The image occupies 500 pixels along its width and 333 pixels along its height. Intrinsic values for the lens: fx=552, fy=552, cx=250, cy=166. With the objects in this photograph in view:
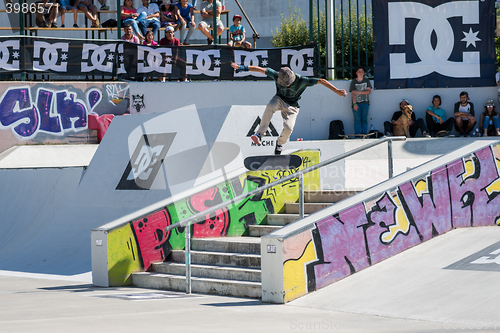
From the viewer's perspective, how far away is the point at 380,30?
15453mm

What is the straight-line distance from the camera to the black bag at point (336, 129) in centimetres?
1517

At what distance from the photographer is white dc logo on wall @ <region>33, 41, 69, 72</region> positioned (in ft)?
49.6

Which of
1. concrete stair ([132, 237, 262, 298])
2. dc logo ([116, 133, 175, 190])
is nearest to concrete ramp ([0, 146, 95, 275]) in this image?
dc logo ([116, 133, 175, 190])

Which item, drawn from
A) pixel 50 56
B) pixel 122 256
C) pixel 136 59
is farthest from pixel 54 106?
pixel 122 256

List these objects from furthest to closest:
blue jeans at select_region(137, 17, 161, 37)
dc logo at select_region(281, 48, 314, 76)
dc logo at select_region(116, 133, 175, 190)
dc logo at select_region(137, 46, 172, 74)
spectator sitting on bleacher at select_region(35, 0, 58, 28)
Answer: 1. spectator sitting on bleacher at select_region(35, 0, 58, 28)
2. blue jeans at select_region(137, 17, 161, 37)
3. dc logo at select_region(281, 48, 314, 76)
4. dc logo at select_region(137, 46, 172, 74)
5. dc logo at select_region(116, 133, 175, 190)

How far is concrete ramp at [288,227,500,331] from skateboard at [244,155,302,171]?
2.87 metres

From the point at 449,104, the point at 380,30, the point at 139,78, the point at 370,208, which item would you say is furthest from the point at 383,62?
the point at 370,208

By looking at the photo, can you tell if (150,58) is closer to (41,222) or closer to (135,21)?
(135,21)

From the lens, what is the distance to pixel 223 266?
7691mm

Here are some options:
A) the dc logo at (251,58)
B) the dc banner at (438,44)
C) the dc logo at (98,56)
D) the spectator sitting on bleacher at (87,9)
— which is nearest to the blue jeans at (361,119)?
the dc banner at (438,44)

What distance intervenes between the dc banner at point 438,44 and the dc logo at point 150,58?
624 cm

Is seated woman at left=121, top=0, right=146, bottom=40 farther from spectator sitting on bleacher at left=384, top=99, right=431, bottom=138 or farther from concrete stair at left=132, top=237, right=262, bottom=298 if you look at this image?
concrete stair at left=132, top=237, right=262, bottom=298

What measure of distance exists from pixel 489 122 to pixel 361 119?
3.23 meters

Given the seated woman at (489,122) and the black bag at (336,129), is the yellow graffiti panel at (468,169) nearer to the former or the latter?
the seated woman at (489,122)
